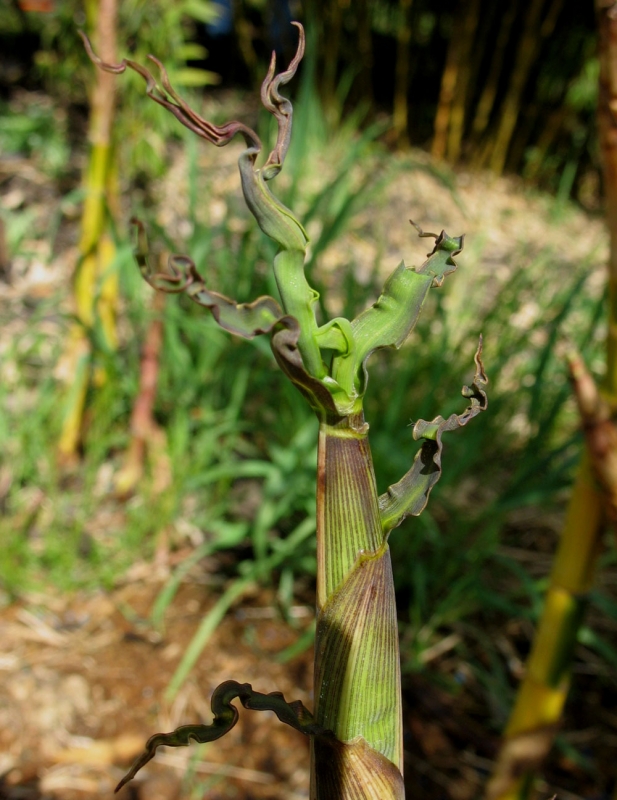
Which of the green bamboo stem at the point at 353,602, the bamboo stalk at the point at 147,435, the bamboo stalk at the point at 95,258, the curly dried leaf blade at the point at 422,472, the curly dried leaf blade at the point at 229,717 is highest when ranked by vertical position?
the bamboo stalk at the point at 95,258

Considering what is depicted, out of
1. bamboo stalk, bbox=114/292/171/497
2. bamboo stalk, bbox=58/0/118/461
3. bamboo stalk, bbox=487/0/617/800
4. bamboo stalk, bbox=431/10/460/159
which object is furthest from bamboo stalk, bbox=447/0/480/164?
bamboo stalk, bbox=487/0/617/800

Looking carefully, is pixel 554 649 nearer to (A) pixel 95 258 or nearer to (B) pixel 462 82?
(A) pixel 95 258

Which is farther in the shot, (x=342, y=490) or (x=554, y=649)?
(x=554, y=649)

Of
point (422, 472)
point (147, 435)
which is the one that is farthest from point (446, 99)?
point (422, 472)

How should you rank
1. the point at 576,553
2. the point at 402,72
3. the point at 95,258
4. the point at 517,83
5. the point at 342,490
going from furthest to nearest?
the point at 402,72 < the point at 517,83 < the point at 95,258 < the point at 576,553 < the point at 342,490

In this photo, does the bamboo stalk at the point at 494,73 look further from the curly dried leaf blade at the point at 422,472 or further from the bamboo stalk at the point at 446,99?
the curly dried leaf blade at the point at 422,472

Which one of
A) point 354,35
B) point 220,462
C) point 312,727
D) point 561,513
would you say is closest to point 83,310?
point 220,462

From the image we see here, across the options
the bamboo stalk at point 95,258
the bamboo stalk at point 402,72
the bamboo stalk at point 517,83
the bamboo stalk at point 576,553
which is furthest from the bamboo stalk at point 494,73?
the bamboo stalk at point 576,553

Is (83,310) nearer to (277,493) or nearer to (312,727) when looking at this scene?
(277,493)

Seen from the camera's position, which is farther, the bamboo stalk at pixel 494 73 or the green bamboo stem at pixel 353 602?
the bamboo stalk at pixel 494 73
